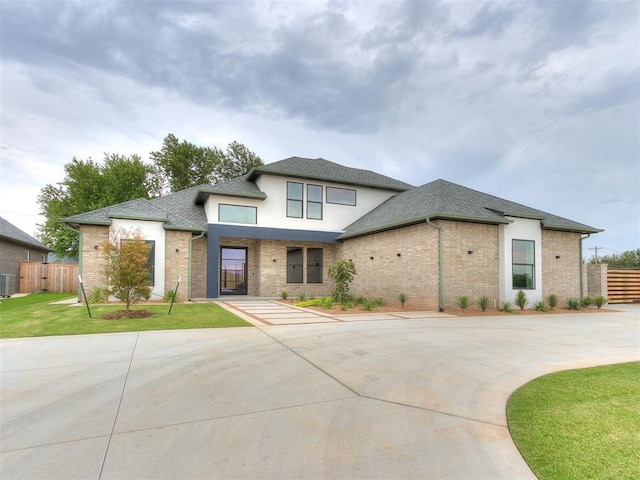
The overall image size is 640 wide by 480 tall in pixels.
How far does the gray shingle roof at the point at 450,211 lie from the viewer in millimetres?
12977

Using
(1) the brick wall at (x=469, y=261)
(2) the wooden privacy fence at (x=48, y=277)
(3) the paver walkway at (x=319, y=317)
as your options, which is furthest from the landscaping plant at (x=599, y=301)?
(2) the wooden privacy fence at (x=48, y=277)

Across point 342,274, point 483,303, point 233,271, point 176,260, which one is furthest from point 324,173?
point 483,303

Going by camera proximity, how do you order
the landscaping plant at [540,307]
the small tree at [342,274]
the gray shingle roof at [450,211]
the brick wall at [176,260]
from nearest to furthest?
1. the gray shingle roof at [450,211]
2. the landscaping plant at [540,307]
3. the small tree at [342,274]
4. the brick wall at [176,260]

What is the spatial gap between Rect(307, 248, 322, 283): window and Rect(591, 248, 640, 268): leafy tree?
80.4ft

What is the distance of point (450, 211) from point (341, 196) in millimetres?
8125

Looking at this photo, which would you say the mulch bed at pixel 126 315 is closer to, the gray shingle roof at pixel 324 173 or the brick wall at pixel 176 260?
the brick wall at pixel 176 260

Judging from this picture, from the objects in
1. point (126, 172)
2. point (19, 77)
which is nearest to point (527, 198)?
point (19, 77)

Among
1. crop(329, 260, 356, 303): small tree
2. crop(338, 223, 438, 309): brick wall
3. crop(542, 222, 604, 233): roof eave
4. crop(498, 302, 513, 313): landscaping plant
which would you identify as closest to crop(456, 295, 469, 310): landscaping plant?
crop(338, 223, 438, 309): brick wall

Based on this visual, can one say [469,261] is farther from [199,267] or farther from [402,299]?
[199,267]

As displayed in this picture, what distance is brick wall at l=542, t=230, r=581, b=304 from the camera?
47.5 feet

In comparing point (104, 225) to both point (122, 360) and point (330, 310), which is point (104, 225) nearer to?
point (330, 310)

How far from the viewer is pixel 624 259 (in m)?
29.3

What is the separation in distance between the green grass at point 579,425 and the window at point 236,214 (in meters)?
15.1

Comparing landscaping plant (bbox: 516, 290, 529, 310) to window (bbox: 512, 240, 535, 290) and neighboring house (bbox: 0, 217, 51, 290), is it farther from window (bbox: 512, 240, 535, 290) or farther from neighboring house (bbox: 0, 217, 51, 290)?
neighboring house (bbox: 0, 217, 51, 290)
